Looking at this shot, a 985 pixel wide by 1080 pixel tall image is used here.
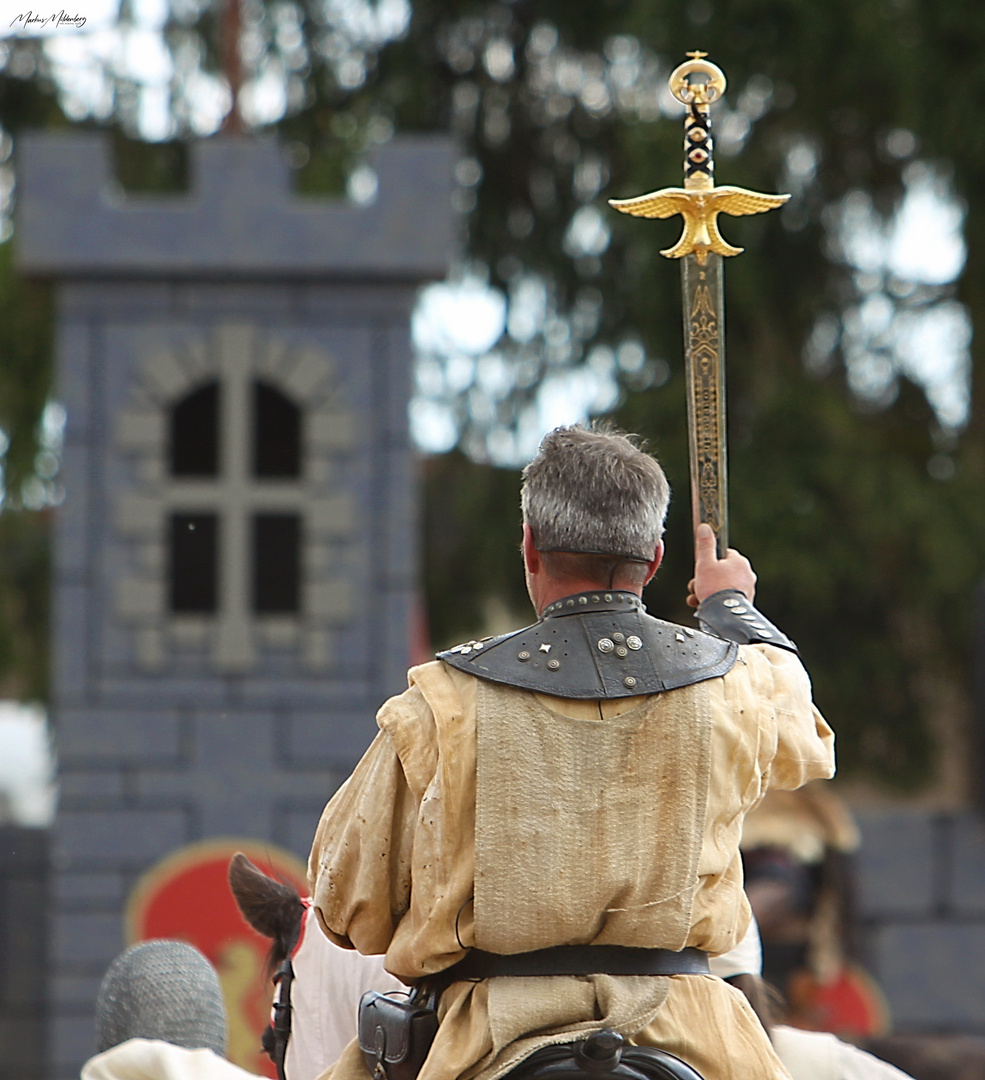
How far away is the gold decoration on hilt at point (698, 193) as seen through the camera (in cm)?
275

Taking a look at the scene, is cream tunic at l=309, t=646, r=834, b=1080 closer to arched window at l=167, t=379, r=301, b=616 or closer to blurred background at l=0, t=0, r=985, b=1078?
arched window at l=167, t=379, r=301, b=616

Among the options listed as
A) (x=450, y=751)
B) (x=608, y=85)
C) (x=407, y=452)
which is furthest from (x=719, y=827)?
(x=608, y=85)

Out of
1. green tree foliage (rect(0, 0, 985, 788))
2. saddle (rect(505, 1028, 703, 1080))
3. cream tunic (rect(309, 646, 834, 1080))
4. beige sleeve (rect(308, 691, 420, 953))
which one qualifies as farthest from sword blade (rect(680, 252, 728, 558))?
green tree foliage (rect(0, 0, 985, 788))

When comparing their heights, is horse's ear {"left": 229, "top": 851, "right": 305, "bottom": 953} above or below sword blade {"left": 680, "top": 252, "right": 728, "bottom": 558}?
below

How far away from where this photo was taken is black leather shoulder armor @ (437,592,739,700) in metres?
2.33

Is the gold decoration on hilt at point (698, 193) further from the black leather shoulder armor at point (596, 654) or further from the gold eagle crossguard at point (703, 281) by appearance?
the black leather shoulder armor at point (596, 654)

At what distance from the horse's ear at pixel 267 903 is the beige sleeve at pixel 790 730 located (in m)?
0.93

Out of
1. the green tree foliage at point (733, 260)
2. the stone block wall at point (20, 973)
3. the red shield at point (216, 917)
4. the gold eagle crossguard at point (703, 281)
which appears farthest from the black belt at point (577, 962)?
the green tree foliage at point (733, 260)

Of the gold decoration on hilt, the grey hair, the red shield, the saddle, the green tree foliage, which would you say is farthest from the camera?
the green tree foliage

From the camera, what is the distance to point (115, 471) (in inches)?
281

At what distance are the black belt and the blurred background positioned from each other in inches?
243

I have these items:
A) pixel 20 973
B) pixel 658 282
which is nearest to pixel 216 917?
pixel 20 973

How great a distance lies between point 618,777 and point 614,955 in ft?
0.74

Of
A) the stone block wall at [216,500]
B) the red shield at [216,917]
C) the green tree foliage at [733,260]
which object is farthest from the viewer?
the green tree foliage at [733,260]
